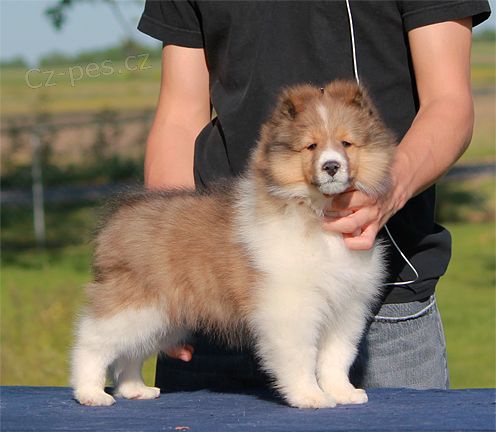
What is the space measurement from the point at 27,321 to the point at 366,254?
907 cm

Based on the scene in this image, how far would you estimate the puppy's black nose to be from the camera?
3.57 metres

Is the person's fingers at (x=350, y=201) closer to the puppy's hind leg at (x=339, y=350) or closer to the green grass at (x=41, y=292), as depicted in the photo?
the puppy's hind leg at (x=339, y=350)

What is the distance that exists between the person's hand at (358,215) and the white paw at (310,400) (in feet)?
1.99

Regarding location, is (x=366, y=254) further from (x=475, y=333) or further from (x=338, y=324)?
(x=475, y=333)

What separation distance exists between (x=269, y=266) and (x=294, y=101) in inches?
26.7

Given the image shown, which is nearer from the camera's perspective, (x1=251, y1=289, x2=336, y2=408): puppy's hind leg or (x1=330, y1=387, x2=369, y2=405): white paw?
(x1=251, y1=289, x2=336, y2=408): puppy's hind leg

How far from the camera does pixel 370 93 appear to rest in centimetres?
423

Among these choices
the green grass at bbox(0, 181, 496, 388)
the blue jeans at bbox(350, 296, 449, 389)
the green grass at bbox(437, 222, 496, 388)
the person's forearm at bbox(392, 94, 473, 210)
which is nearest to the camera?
the person's forearm at bbox(392, 94, 473, 210)

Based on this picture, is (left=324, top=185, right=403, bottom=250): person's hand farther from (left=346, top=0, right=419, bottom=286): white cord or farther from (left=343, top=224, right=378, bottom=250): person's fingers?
(left=346, top=0, right=419, bottom=286): white cord

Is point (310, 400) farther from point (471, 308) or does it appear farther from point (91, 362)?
point (471, 308)

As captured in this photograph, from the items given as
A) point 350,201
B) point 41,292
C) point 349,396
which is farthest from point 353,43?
point 41,292

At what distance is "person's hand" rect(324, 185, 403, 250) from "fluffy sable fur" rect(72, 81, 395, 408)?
5 cm

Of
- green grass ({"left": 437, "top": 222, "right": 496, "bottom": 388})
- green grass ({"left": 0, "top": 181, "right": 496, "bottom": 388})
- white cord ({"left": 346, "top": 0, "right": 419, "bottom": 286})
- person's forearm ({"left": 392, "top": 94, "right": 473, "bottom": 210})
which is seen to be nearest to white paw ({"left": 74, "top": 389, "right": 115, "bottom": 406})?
white cord ({"left": 346, "top": 0, "right": 419, "bottom": 286})

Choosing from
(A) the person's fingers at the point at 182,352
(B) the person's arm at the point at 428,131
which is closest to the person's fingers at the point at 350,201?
(B) the person's arm at the point at 428,131
